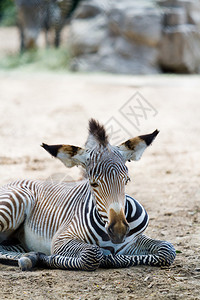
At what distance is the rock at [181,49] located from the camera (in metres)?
18.3

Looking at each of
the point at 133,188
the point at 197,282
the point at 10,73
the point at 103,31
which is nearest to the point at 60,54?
the point at 103,31

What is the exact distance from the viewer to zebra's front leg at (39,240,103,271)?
14.6ft

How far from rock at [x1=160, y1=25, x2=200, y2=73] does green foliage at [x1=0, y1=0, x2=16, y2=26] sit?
502 inches

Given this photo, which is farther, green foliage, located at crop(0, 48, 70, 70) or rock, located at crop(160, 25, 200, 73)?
green foliage, located at crop(0, 48, 70, 70)

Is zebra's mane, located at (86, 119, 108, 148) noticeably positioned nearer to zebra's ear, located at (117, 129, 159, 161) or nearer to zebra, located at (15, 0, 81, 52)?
zebra's ear, located at (117, 129, 159, 161)

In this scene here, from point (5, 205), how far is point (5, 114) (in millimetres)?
7838

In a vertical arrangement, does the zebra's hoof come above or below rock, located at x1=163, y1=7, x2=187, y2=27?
below

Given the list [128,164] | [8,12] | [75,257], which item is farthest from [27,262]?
[8,12]

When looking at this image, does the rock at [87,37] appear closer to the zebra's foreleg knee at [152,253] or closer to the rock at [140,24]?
the rock at [140,24]

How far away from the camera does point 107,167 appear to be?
436 centimetres

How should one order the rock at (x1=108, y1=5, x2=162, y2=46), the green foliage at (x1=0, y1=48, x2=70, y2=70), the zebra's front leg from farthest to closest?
the green foliage at (x1=0, y1=48, x2=70, y2=70) < the rock at (x1=108, y1=5, x2=162, y2=46) < the zebra's front leg

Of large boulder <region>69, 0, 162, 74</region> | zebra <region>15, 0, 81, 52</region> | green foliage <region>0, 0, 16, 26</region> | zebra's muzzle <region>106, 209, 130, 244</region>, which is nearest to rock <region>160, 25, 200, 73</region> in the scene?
large boulder <region>69, 0, 162, 74</region>

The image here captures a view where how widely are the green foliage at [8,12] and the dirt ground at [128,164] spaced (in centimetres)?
1260

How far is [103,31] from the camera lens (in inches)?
747
